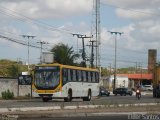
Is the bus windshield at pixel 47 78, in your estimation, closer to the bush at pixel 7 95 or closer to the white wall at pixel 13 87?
the bush at pixel 7 95

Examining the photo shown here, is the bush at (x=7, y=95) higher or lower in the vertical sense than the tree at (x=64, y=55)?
lower

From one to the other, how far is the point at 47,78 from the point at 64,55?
50562 mm

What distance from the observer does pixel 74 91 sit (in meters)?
47.7

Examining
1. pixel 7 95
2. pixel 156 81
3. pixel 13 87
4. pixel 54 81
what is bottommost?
pixel 7 95

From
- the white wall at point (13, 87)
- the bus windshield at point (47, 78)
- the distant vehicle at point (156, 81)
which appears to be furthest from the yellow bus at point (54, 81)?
the distant vehicle at point (156, 81)

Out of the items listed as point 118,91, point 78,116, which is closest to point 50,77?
point 78,116

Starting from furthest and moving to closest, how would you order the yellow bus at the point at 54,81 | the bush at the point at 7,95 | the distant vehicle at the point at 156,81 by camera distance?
the distant vehicle at the point at 156,81
the bush at the point at 7,95
the yellow bus at the point at 54,81

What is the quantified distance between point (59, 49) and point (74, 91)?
49.3 m

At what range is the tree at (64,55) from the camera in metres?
94.9

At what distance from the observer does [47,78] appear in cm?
4488

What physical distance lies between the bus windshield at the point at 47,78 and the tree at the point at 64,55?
48.7 m

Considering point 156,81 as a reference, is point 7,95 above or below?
below

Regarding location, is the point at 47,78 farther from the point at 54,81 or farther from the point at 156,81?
the point at 156,81

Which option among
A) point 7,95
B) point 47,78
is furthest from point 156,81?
point 47,78
